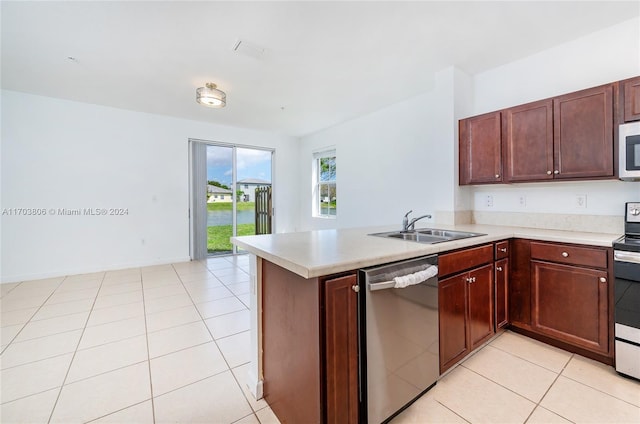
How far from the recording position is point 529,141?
2.41 meters

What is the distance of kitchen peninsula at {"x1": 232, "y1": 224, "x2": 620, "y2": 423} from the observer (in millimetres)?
1132

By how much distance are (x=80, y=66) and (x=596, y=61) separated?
16.7 ft

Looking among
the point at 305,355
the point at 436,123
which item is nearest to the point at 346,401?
the point at 305,355

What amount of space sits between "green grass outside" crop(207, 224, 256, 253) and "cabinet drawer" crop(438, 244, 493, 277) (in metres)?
4.84

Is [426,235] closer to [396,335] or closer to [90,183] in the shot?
[396,335]

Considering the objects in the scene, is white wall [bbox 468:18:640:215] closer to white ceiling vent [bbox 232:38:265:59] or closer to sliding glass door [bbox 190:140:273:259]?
white ceiling vent [bbox 232:38:265:59]

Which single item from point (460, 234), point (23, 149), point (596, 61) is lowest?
point (460, 234)

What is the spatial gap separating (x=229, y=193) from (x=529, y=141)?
499 centimetres

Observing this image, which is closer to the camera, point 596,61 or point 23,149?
point 596,61

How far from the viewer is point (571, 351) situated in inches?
80.0

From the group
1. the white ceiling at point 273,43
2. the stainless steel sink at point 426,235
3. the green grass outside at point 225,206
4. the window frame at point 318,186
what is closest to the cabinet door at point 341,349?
the stainless steel sink at point 426,235

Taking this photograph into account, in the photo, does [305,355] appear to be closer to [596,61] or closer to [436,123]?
[436,123]

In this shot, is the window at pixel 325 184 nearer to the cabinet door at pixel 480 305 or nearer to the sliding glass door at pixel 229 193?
the sliding glass door at pixel 229 193

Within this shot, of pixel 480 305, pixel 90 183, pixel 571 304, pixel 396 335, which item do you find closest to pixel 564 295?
pixel 571 304
